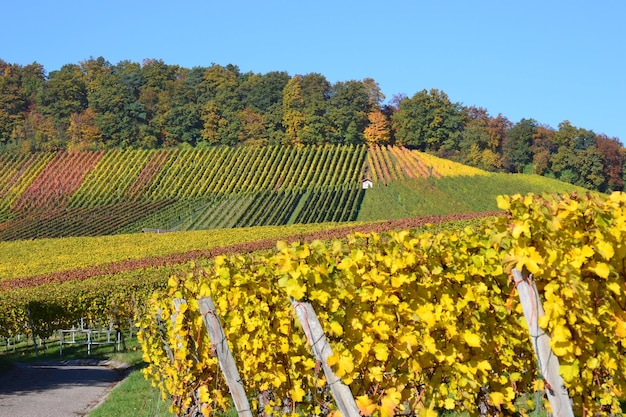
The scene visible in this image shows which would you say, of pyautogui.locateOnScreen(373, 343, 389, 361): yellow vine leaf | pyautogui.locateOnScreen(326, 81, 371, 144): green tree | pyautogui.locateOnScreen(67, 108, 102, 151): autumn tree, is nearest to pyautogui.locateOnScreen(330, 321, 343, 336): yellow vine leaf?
pyautogui.locateOnScreen(373, 343, 389, 361): yellow vine leaf

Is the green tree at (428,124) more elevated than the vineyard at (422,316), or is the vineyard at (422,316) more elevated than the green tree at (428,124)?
the green tree at (428,124)

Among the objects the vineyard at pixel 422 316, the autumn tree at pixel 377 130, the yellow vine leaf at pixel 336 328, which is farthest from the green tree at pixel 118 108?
the yellow vine leaf at pixel 336 328

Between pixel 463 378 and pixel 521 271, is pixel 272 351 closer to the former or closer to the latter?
pixel 463 378

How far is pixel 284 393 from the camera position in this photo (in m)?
7.88

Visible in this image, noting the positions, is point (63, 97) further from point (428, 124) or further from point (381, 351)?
point (381, 351)

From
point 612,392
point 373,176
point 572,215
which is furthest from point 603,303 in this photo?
point 373,176

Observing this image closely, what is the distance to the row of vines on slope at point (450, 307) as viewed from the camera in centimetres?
468

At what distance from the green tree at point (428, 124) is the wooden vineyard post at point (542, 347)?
10369 cm

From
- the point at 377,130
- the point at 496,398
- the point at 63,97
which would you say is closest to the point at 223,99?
the point at 63,97

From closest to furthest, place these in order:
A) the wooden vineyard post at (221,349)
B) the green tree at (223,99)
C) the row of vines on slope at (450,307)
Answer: the row of vines on slope at (450,307) < the wooden vineyard post at (221,349) < the green tree at (223,99)

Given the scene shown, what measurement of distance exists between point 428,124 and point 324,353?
10684 centimetres

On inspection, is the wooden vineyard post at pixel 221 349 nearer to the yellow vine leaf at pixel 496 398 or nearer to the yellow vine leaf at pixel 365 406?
the yellow vine leaf at pixel 365 406

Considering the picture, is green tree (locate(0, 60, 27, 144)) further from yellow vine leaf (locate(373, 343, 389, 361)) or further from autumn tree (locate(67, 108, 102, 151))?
yellow vine leaf (locate(373, 343, 389, 361))

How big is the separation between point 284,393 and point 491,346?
245cm
